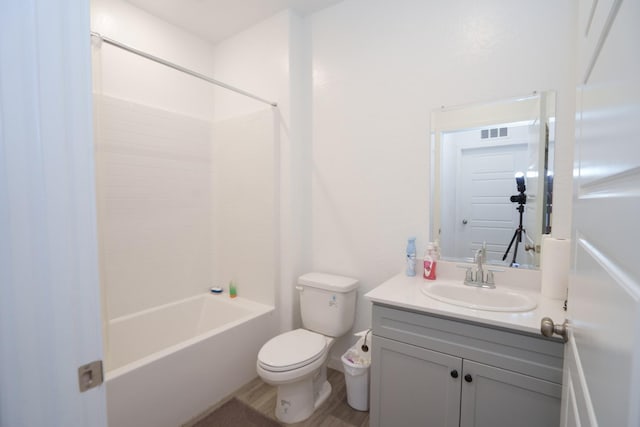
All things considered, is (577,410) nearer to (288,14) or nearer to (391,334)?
(391,334)

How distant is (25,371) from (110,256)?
186 cm

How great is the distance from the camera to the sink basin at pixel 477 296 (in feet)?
4.38

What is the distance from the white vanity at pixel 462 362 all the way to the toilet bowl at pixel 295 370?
1.25ft

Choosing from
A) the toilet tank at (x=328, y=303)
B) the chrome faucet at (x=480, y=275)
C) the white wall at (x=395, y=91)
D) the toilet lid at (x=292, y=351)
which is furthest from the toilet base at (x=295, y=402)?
the chrome faucet at (x=480, y=275)

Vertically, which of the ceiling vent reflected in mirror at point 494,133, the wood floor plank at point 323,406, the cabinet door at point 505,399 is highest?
the ceiling vent reflected in mirror at point 494,133

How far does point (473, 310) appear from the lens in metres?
1.23

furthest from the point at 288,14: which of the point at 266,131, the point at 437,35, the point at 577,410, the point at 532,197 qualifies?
the point at 577,410

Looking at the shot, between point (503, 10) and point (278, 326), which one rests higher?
point (503, 10)

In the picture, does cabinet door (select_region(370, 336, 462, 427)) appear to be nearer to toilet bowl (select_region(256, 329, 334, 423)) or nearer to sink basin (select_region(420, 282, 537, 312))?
sink basin (select_region(420, 282, 537, 312))

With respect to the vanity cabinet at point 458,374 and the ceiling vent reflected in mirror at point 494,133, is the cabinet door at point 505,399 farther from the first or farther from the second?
the ceiling vent reflected in mirror at point 494,133

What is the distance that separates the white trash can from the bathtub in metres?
0.73

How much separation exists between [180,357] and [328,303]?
0.95m

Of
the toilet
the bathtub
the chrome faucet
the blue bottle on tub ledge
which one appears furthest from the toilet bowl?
the chrome faucet

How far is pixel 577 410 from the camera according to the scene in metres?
0.58
